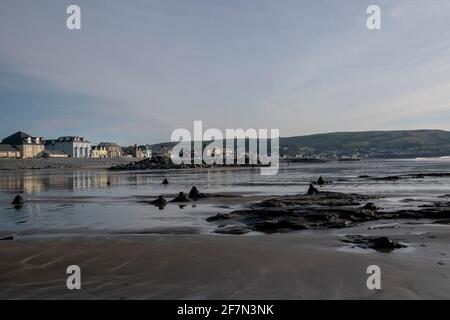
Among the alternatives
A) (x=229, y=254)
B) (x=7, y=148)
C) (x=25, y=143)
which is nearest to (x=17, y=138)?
(x=25, y=143)

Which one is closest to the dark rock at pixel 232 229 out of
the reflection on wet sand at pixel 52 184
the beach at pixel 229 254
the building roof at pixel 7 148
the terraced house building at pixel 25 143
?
the beach at pixel 229 254

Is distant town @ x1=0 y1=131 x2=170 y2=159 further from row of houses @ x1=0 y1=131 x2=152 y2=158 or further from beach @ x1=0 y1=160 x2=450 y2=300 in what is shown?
beach @ x1=0 y1=160 x2=450 y2=300

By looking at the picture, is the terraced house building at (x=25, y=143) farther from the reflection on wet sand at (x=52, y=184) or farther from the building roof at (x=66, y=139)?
the reflection on wet sand at (x=52, y=184)

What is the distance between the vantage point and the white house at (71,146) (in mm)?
166250

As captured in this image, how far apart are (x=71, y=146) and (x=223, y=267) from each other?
16615 cm

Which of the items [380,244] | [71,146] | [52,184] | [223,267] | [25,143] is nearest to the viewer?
[223,267]

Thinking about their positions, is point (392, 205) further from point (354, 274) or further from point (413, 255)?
point (354, 274)

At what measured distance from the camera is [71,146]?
545 feet

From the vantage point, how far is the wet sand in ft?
27.2

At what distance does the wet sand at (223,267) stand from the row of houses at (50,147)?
136 meters

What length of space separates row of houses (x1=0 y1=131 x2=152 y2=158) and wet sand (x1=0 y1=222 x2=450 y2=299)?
136 metres

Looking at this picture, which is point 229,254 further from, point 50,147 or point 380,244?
point 50,147
